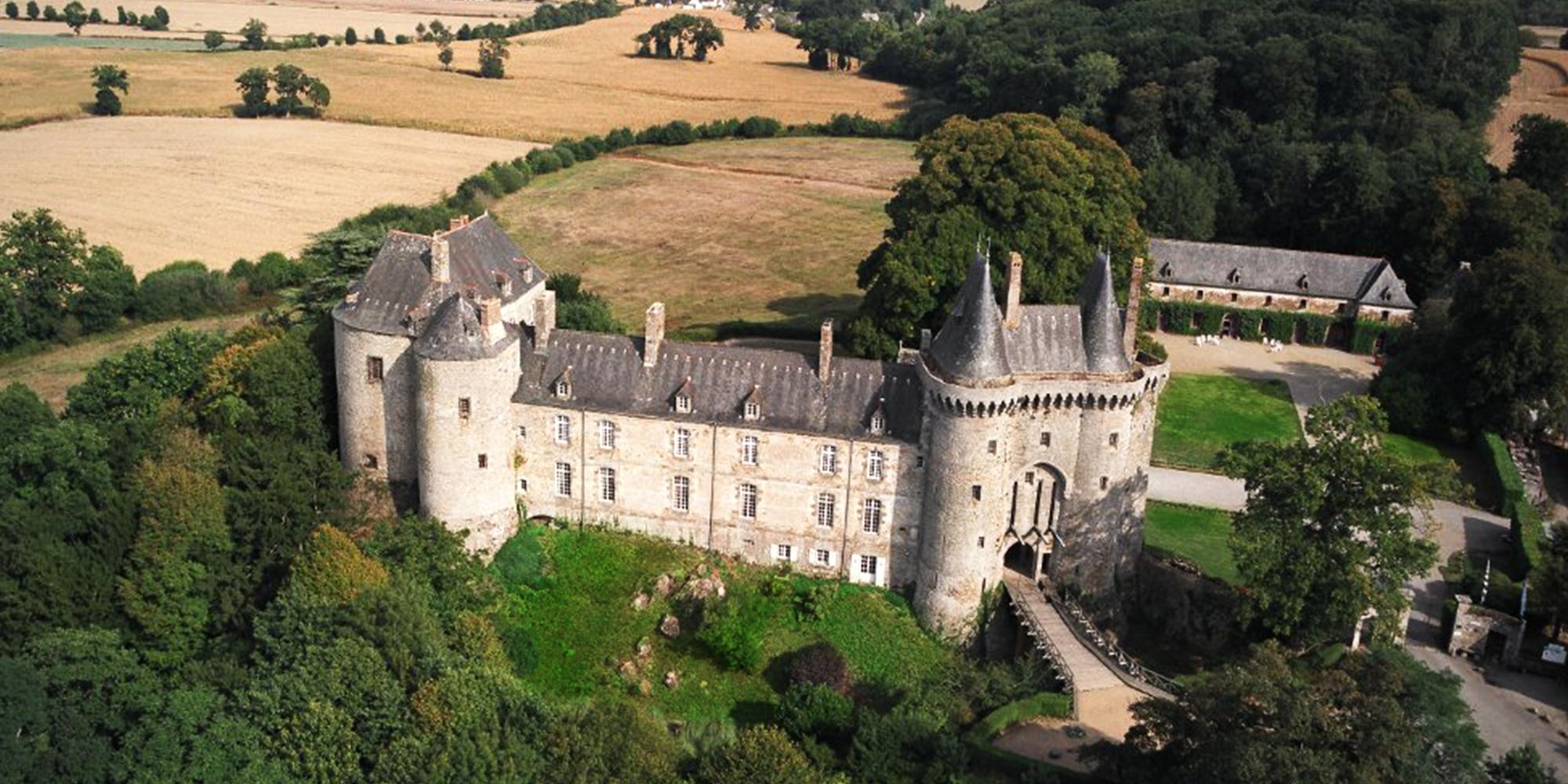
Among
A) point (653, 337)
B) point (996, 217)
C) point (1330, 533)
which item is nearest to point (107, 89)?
point (996, 217)

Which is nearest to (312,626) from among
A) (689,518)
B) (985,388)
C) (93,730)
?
(93,730)

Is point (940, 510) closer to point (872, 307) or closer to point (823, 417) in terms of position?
point (823, 417)

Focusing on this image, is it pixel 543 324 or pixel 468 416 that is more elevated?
pixel 543 324

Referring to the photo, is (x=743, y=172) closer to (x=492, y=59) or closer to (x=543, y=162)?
(x=543, y=162)

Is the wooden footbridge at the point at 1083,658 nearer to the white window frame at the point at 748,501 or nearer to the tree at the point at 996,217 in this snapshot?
the white window frame at the point at 748,501

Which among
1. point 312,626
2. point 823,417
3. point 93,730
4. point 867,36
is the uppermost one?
point 867,36

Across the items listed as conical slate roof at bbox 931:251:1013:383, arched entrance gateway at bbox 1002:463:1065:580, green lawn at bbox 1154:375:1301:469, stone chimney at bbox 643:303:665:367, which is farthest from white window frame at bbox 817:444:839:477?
green lawn at bbox 1154:375:1301:469
